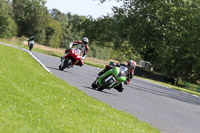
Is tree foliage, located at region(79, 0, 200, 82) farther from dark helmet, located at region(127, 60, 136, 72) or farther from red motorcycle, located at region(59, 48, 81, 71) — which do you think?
dark helmet, located at region(127, 60, 136, 72)

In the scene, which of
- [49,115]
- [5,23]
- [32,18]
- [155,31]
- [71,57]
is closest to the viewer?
[49,115]

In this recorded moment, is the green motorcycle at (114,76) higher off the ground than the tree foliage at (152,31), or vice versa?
the tree foliage at (152,31)

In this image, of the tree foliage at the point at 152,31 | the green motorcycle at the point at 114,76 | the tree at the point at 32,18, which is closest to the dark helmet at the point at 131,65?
the green motorcycle at the point at 114,76

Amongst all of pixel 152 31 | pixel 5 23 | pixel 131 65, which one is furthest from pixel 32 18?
pixel 131 65

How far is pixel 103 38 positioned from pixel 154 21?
23.6 ft

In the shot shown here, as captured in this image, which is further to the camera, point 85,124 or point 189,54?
point 189,54

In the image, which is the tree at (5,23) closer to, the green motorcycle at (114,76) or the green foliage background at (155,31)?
the green foliage background at (155,31)

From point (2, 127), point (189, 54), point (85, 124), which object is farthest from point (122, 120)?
point (189, 54)

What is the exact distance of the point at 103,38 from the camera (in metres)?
56.0

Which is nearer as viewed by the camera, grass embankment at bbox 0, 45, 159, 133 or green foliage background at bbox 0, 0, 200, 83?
grass embankment at bbox 0, 45, 159, 133

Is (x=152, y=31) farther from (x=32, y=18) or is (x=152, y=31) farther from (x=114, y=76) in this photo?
(x=32, y=18)

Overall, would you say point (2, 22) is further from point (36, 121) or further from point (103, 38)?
point (36, 121)

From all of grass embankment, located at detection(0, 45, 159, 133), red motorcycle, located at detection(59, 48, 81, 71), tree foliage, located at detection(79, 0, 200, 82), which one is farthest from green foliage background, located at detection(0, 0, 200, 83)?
grass embankment, located at detection(0, 45, 159, 133)

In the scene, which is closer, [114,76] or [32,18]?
[114,76]
